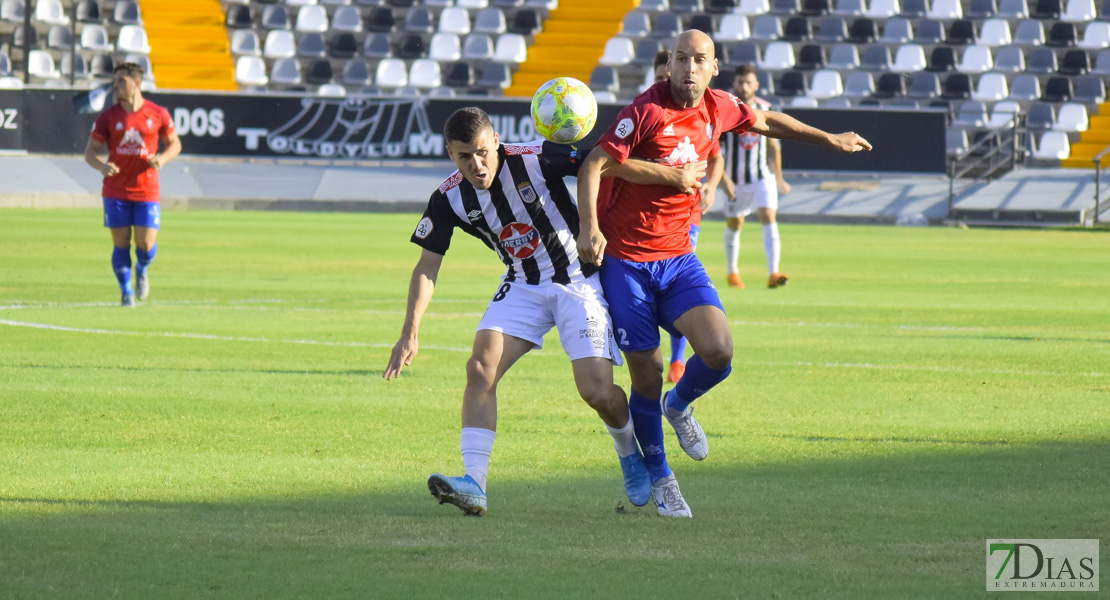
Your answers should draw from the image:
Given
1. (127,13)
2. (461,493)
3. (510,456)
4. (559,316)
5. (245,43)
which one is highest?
(559,316)

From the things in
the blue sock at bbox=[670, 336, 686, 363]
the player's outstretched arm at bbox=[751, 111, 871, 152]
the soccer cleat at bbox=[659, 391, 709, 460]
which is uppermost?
the player's outstretched arm at bbox=[751, 111, 871, 152]

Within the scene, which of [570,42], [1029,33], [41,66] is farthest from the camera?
[570,42]

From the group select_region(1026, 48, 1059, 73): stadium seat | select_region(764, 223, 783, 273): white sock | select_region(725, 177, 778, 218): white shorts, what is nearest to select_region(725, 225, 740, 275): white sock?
select_region(725, 177, 778, 218): white shorts

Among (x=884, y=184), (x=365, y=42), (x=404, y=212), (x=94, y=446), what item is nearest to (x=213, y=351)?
(x=94, y=446)

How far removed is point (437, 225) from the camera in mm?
5672

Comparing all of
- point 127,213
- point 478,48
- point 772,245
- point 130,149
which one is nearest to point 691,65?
point 130,149

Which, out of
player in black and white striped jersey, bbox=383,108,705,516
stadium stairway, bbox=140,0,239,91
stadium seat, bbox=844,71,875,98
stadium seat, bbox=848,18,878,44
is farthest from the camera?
stadium seat, bbox=848,18,878,44

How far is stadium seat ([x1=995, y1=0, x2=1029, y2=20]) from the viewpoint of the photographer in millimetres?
35406

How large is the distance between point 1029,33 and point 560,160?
3182 cm

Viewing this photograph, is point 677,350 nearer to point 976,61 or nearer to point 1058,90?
point 1058,90

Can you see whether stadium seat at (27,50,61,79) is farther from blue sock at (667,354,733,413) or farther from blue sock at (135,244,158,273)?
blue sock at (667,354,733,413)

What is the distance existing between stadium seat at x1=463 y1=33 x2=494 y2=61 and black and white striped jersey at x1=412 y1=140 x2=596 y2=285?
94.7 ft

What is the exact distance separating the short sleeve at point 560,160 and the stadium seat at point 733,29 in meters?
29.3

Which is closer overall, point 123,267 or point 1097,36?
point 123,267
